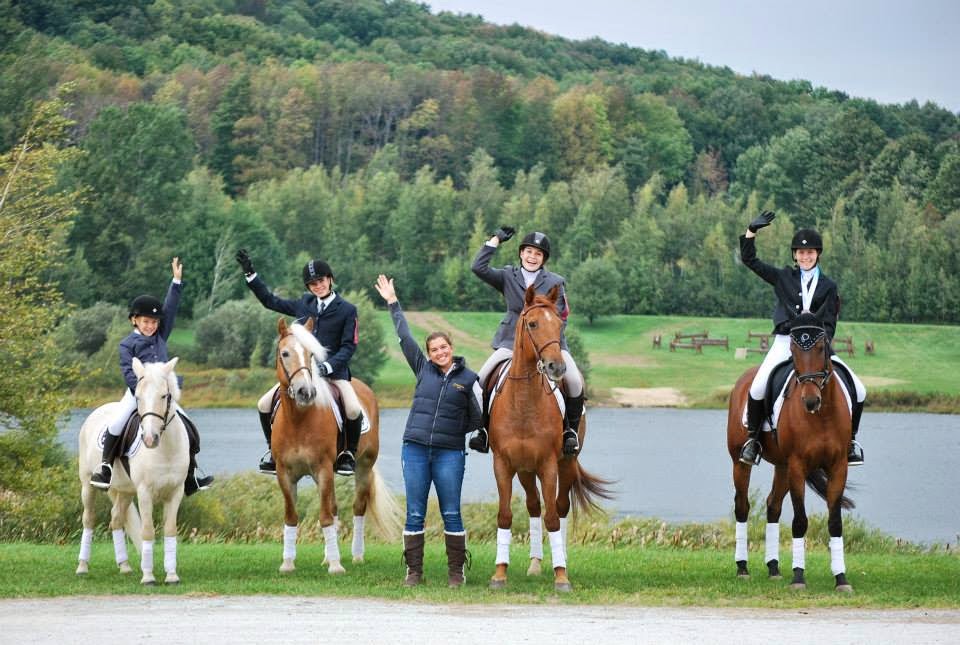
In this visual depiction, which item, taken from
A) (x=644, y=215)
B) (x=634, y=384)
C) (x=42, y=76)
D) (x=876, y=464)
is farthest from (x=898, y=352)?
(x=42, y=76)

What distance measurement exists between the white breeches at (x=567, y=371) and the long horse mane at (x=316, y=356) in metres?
1.59

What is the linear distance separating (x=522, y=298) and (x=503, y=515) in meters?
2.20

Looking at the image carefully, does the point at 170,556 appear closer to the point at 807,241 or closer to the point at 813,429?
the point at 813,429

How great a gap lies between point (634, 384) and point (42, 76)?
1619 inches

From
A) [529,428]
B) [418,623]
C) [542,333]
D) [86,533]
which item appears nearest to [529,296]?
[542,333]

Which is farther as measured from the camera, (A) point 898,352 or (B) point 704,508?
(A) point 898,352

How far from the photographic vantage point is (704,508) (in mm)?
32062

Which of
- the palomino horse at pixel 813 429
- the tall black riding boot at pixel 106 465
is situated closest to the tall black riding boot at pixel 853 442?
the palomino horse at pixel 813 429

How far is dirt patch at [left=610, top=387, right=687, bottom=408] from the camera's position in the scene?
7781 centimetres

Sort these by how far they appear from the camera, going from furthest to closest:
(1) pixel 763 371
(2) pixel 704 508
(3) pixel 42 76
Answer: (3) pixel 42 76 < (2) pixel 704 508 < (1) pixel 763 371

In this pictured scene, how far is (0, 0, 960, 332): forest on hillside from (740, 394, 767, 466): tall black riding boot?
56.5 m

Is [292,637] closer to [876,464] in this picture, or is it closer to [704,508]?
→ [704,508]

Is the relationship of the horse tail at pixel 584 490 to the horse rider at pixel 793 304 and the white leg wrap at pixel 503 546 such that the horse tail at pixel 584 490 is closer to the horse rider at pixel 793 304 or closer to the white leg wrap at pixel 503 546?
the white leg wrap at pixel 503 546

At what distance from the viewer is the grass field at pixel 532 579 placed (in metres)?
11.4
